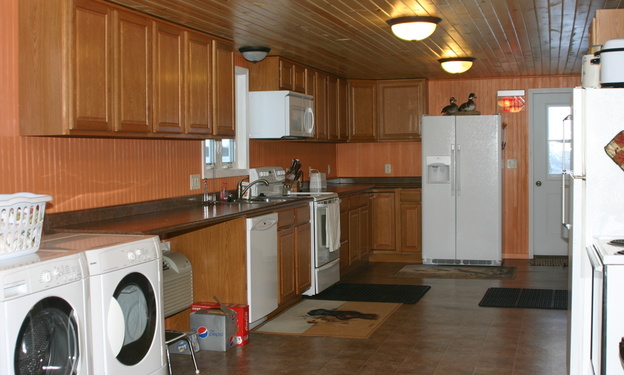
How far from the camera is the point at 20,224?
2852 mm

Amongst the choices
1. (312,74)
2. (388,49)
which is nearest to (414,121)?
(312,74)

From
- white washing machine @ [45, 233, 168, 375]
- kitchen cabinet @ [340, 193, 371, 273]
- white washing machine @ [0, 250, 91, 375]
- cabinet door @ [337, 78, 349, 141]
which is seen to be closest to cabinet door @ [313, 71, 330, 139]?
cabinet door @ [337, 78, 349, 141]

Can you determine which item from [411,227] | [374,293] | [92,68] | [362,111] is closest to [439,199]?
[411,227]

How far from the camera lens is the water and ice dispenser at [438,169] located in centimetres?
770

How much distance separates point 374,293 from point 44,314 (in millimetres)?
3974

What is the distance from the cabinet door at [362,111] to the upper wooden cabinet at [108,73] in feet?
11.8

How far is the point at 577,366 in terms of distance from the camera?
348 cm

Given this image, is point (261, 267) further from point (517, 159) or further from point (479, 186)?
point (517, 159)

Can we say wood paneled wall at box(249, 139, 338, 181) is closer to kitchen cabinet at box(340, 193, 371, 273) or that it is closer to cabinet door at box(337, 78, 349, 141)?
cabinet door at box(337, 78, 349, 141)

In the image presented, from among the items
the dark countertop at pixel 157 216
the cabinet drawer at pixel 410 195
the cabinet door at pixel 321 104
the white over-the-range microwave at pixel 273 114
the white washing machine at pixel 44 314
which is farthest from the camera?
the cabinet drawer at pixel 410 195

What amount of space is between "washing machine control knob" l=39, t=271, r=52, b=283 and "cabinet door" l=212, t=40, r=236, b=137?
250 centimetres

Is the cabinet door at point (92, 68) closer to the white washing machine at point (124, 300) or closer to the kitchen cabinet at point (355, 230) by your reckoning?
the white washing machine at point (124, 300)

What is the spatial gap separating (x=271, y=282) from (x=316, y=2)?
212 cm

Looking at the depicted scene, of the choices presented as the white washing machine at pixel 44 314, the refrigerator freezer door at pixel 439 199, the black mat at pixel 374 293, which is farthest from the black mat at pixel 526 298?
the white washing machine at pixel 44 314
